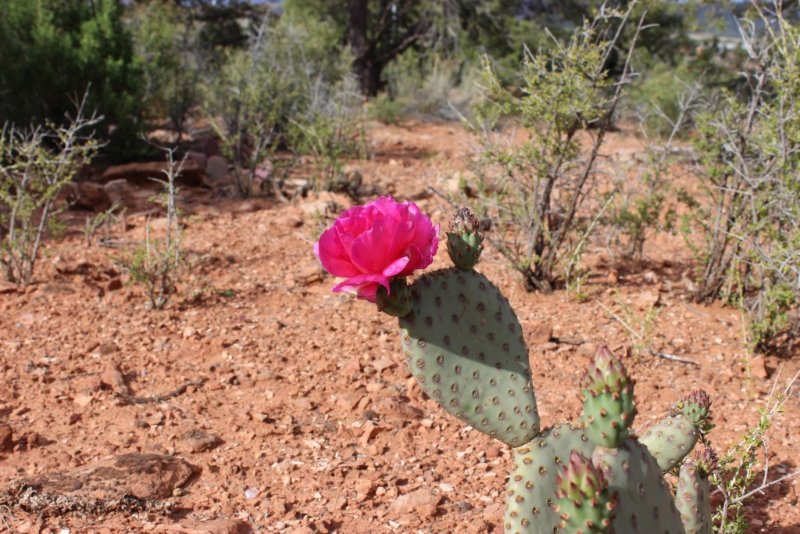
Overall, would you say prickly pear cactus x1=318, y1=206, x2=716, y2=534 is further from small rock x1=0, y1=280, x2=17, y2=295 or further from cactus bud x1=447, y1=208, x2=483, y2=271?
small rock x1=0, y1=280, x2=17, y2=295

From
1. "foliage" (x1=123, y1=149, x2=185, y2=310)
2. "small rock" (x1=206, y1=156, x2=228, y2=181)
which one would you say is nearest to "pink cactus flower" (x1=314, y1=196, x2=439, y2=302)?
"foliage" (x1=123, y1=149, x2=185, y2=310)

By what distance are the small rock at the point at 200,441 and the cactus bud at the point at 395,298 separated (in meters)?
1.54

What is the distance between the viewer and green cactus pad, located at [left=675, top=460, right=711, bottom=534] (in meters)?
2.11

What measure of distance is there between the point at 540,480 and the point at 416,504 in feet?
3.19

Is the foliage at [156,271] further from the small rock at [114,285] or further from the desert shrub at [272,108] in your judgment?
the desert shrub at [272,108]

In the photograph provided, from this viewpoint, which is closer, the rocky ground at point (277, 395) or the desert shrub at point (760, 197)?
the rocky ground at point (277, 395)

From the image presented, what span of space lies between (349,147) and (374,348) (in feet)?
13.4

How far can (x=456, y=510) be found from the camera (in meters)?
2.74

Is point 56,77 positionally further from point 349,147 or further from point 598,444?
point 598,444

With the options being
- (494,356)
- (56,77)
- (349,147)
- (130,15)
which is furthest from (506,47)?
(494,356)

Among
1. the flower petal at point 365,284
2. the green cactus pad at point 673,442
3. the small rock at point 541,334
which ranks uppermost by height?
the flower petal at point 365,284

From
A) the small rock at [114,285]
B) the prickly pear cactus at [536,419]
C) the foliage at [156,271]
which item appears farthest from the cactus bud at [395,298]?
the small rock at [114,285]

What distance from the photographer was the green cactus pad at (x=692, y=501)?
83.1 inches

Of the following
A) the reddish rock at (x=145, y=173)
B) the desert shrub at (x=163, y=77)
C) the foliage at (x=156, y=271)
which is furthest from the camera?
the desert shrub at (x=163, y=77)
